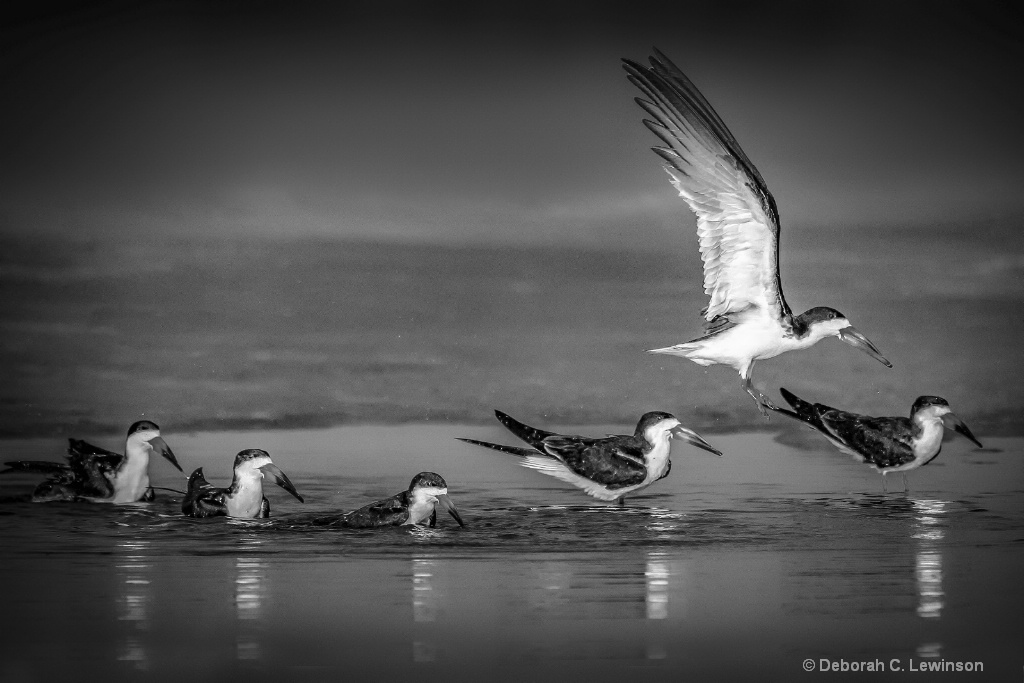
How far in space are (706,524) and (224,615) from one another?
6.90 ft

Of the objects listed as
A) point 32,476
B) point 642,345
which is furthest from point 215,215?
point 642,345

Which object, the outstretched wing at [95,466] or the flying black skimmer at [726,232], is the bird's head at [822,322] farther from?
the outstretched wing at [95,466]

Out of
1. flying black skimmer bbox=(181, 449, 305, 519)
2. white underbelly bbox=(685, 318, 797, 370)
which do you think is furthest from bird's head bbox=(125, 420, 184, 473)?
white underbelly bbox=(685, 318, 797, 370)

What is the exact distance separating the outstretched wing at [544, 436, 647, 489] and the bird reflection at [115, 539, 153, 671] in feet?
6.05

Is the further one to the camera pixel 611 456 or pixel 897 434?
pixel 897 434

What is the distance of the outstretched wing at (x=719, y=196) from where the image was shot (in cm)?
573

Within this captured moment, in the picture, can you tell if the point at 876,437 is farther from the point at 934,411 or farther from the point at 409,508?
the point at 409,508

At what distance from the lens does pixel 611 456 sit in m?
5.75

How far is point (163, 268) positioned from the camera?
7180 millimetres

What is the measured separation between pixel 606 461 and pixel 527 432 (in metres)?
0.44

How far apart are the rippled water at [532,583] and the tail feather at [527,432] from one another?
0.86 ft

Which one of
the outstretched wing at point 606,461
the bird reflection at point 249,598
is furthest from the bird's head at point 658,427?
the bird reflection at point 249,598

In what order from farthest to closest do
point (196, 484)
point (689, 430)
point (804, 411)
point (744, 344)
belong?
point (804, 411) → point (744, 344) → point (689, 430) → point (196, 484)

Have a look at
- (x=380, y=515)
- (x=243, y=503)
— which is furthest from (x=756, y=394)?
(x=243, y=503)
